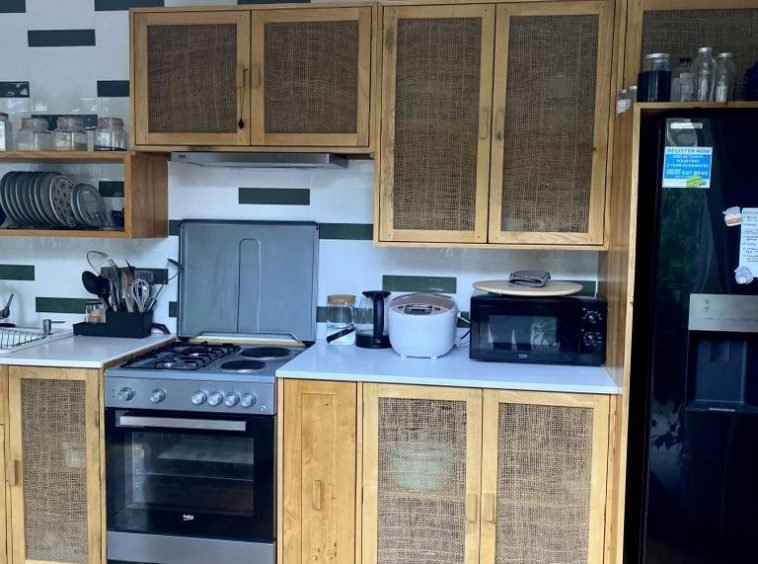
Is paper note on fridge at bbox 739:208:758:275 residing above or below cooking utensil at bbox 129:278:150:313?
above

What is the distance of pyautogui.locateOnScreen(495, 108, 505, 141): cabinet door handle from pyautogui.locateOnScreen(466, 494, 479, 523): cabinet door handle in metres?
1.22

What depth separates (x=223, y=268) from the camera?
287 centimetres

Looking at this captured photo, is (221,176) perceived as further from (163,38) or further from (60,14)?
(60,14)

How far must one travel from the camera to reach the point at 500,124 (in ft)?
7.70

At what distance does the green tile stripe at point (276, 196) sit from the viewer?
283 cm

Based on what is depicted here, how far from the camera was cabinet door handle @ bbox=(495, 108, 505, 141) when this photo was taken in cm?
234

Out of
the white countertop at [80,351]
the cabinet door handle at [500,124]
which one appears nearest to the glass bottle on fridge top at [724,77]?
the cabinet door handle at [500,124]

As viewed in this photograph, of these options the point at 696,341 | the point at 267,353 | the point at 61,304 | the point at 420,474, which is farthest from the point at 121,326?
the point at 696,341

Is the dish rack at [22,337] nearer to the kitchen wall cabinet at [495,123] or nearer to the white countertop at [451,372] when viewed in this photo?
the white countertop at [451,372]

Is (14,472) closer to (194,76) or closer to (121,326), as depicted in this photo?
(121,326)

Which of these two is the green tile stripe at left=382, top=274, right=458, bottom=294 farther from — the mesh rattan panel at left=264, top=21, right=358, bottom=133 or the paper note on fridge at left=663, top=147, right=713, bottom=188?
the paper note on fridge at left=663, top=147, right=713, bottom=188

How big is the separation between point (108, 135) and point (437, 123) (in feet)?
4.34

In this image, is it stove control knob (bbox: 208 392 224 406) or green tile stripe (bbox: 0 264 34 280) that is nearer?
stove control knob (bbox: 208 392 224 406)

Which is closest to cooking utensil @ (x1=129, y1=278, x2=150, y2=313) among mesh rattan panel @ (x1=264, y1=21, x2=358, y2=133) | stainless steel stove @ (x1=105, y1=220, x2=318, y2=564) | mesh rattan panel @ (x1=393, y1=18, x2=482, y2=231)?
stainless steel stove @ (x1=105, y1=220, x2=318, y2=564)
